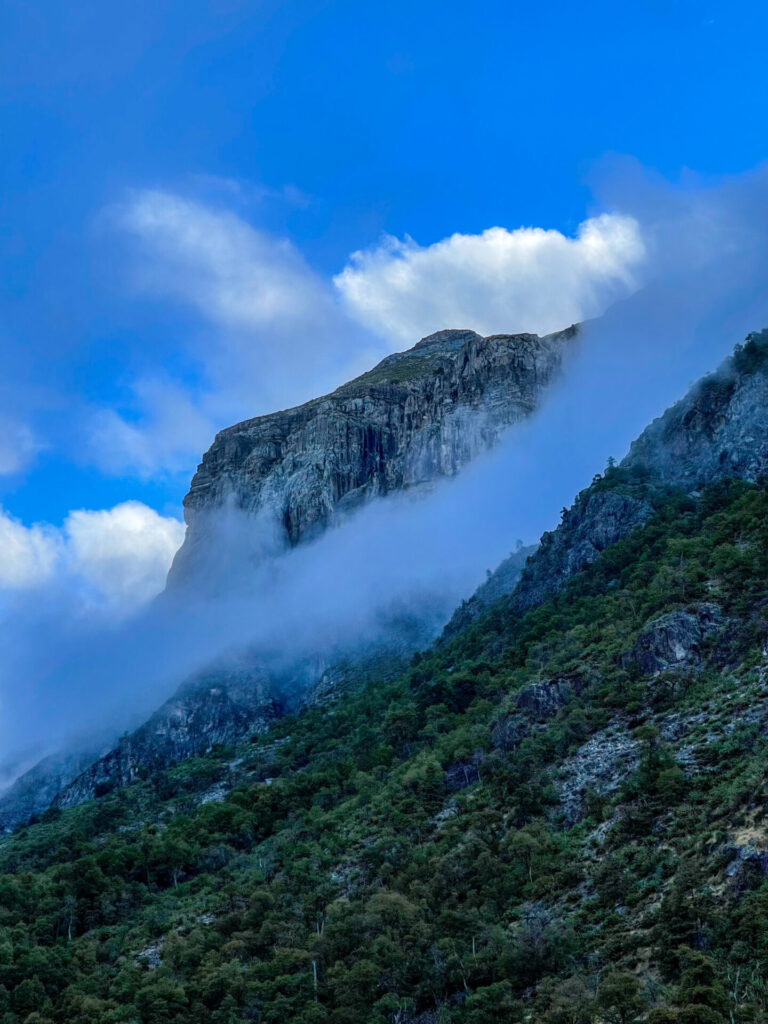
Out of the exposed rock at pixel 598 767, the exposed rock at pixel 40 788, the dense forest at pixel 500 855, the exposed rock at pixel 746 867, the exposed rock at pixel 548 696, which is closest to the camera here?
the exposed rock at pixel 746 867

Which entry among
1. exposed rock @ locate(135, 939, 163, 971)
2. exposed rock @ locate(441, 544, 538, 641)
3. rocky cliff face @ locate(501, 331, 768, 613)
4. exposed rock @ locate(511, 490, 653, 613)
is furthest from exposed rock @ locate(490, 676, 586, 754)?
exposed rock @ locate(441, 544, 538, 641)

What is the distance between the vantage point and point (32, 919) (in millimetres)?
94875

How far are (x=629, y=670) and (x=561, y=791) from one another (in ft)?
55.9

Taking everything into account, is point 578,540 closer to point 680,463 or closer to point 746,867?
point 680,463

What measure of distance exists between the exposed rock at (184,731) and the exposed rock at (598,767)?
9973 centimetres

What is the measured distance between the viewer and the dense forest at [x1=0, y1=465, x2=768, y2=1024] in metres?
55.1

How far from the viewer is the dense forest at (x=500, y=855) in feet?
181

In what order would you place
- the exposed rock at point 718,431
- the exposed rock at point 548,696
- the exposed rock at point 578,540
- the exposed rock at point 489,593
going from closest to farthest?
the exposed rock at point 548,696 → the exposed rock at point 718,431 → the exposed rock at point 578,540 → the exposed rock at point 489,593

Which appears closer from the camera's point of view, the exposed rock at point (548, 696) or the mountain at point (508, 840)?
the mountain at point (508, 840)

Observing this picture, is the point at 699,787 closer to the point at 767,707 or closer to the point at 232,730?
the point at 767,707

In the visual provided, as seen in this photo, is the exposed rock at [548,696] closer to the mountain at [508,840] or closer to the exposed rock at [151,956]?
the mountain at [508,840]

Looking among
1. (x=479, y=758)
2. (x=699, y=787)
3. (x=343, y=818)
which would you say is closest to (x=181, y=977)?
(x=343, y=818)

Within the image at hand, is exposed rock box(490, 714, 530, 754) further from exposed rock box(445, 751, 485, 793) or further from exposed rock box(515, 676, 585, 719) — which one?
exposed rock box(445, 751, 485, 793)

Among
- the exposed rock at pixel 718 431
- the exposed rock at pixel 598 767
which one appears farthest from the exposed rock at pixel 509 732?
the exposed rock at pixel 718 431
